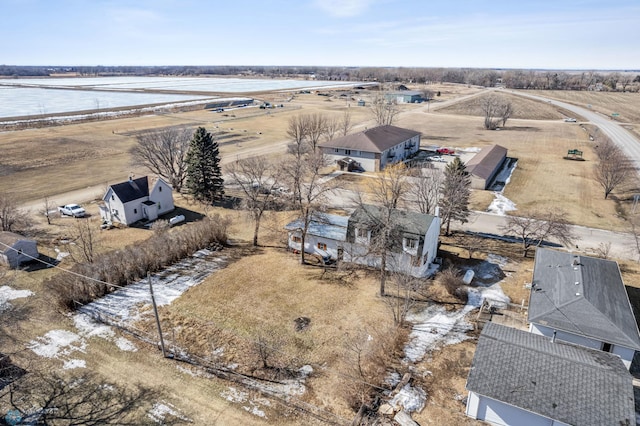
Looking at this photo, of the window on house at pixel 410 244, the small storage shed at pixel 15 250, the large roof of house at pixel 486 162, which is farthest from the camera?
the large roof of house at pixel 486 162

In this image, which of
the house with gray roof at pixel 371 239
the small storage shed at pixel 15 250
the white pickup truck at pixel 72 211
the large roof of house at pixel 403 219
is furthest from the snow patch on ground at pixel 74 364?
the white pickup truck at pixel 72 211

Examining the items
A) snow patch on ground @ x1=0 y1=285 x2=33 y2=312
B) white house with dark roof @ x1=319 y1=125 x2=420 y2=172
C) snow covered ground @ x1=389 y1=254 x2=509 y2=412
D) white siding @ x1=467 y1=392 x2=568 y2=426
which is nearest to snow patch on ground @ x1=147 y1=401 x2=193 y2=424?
snow covered ground @ x1=389 y1=254 x2=509 y2=412

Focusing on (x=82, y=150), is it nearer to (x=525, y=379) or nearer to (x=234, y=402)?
(x=234, y=402)

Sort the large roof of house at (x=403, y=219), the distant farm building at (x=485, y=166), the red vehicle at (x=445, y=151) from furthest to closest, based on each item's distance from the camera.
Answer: the red vehicle at (x=445, y=151) → the distant farm building at (x=485, y=166) → the large roof of house at (x=403, y=219)

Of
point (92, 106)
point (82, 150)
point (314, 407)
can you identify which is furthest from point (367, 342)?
point (92, 106)

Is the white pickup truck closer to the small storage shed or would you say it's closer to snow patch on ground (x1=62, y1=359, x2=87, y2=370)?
the small storage shed

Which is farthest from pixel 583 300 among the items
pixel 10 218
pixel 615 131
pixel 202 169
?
pixel 615 131

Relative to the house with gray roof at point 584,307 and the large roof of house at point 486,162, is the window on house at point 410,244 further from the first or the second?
the large roof of house at point 486,162
